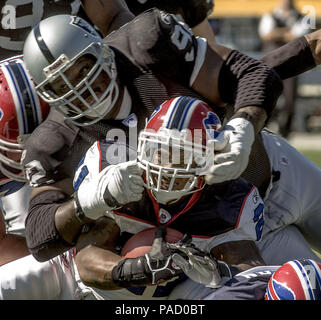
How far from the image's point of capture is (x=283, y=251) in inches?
142

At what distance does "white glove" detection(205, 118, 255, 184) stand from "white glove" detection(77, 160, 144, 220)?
0.86ft

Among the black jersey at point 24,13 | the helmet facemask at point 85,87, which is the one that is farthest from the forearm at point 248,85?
the black jersey at point 24,13

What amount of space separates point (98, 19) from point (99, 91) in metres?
0.93

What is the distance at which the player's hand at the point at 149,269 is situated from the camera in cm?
287

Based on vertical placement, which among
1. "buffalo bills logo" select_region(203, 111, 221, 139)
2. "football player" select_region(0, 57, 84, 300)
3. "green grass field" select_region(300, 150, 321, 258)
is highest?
"buffalo bills logo" select_region(203, 111, 221, 139)

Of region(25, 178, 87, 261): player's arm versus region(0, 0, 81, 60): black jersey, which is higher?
region(0, 0, 81, 60): black jersey

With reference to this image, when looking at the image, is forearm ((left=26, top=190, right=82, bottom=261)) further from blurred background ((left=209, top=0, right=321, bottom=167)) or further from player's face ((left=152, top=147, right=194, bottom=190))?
blurred background ((left=209, top=0, right=321, bottom=167))

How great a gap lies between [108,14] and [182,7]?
65 centimetres

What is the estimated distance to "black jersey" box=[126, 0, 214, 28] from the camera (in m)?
4.50

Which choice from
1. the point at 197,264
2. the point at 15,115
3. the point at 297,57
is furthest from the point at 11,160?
the point at 297,57

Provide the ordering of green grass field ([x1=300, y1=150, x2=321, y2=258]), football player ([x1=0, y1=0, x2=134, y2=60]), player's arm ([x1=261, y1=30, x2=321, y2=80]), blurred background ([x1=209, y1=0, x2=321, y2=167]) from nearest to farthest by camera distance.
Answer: player's arm ([x1=261, y1=30, x2=321, y2=80]) → football player ([x1=0, y1=0, x2=134, y2=60]) → green grass field ([x1=300, y1=150, x2=321, y2=258]) → blurred background ([x1=209, y1=0, x2=321, y2=167])

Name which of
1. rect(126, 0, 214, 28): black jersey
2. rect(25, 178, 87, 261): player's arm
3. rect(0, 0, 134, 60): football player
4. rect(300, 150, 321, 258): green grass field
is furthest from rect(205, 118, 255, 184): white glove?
rect(300, 150, 321, 258): green grass field
